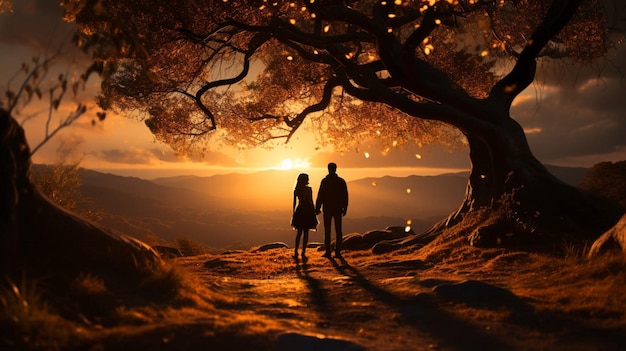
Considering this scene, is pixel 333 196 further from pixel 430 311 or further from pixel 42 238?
pixel 42 238

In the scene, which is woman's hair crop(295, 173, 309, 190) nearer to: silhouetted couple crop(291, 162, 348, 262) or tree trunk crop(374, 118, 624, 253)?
silhouetted couple crop(291, 162, 348, 262)

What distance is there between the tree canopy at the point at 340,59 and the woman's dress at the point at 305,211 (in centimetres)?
381

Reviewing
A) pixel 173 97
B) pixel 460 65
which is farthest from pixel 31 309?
pixel 460 65

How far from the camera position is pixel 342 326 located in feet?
23.6

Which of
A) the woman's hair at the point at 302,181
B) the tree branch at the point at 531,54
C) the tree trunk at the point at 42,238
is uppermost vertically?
the tree branch at the point at 531,54

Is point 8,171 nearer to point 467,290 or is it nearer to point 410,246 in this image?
point 467,290

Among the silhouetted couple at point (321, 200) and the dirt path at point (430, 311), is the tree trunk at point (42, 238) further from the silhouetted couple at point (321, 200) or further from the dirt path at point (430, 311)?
the silhouetted couple at point (321, 200)

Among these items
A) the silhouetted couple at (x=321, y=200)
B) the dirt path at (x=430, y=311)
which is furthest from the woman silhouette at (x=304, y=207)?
the dirt path at (x=430, y=311)

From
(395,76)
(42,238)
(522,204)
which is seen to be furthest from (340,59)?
(42,238)

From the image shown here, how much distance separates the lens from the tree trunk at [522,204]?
13.7 metres

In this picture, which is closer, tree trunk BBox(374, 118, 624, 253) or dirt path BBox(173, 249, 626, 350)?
dirt path BBox(173, 249, 626, 350)

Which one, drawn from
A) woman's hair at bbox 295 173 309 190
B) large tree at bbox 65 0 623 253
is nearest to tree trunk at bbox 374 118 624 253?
large tree at bbox 65 0 623 253

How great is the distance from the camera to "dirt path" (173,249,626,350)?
20.6ft

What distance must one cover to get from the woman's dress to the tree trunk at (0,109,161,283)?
272 inches
